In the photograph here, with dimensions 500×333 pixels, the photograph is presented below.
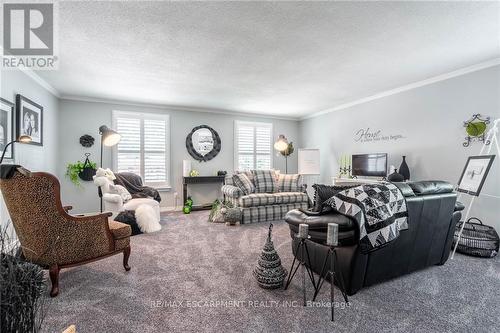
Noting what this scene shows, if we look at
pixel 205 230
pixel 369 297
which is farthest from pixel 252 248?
pixel 369 297

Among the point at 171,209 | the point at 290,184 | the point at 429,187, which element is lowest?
the point at 171,209

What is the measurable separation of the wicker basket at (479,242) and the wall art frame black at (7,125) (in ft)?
17.9

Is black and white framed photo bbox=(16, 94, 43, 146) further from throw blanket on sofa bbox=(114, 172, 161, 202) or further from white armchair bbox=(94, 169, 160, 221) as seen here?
throw blanket on sofa bbox=(114, 172, 161, 202)

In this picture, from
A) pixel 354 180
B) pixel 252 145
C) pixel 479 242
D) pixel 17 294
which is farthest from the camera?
pixel 252 145

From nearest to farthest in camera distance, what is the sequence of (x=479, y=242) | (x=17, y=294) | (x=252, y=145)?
(x=17, y=294) → (x=479, y=242) → (x=252, y=145)

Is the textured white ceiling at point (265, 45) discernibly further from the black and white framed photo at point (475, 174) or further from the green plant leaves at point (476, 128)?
the black and white framed photo at point (475, 174)

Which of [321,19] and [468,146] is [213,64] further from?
[468,146]

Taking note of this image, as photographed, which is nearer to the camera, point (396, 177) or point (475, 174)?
point (475, 174)

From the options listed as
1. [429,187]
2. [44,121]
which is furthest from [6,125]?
[429,187]

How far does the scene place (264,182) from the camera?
479 centimetres

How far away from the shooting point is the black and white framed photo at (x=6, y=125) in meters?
2.63

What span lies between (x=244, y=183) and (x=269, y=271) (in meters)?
2.63

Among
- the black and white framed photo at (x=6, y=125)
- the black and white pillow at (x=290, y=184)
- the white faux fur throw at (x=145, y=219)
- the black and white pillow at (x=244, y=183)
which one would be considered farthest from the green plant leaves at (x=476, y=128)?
the black and white framed photo at (x=6, y=125)

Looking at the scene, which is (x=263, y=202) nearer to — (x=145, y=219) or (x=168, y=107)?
(x=145, y=219)
